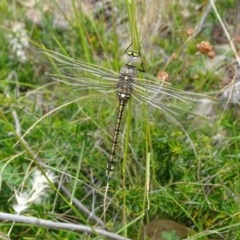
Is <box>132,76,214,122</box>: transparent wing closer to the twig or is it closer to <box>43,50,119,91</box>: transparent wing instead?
<box>43,50,119,91</box>: transparent wing

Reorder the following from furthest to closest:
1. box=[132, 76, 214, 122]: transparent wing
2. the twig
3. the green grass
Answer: the green grass < box=[132, 76, 214, 122]: transparent wing < the twig

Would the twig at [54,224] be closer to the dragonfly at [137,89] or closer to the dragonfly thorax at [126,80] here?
the dragonfly at [137,89]

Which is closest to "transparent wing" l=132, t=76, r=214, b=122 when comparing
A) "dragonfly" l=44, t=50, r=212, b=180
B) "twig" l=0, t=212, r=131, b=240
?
"dragonfly" l=44, t=50, r=212, b=180

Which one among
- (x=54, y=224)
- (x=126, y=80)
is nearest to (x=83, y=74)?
(x=126, y=80)

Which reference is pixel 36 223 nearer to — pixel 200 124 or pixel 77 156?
pixel 77 156

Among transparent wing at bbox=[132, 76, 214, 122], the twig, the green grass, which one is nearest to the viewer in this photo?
the twig

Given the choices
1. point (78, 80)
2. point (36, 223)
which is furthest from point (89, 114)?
point (36, 223)

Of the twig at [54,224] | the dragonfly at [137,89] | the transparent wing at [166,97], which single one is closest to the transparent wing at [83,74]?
the dragonfly at [137,89]

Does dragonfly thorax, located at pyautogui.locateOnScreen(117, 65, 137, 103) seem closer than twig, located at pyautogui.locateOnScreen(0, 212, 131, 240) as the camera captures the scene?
No

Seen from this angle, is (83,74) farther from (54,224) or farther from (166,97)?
(54,224)
